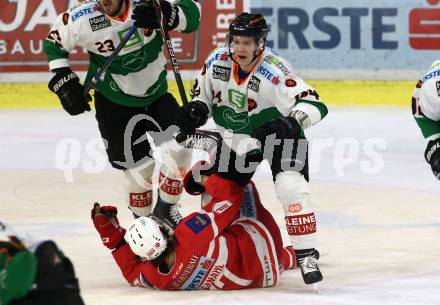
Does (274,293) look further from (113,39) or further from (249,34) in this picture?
(113,39)

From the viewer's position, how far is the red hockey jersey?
Result: 5188mm

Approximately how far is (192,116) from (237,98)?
8.5 inches

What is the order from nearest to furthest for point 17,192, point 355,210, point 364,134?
point 355,210 → point 17,192 → point 364,134

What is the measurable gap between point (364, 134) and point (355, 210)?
2.45 metres

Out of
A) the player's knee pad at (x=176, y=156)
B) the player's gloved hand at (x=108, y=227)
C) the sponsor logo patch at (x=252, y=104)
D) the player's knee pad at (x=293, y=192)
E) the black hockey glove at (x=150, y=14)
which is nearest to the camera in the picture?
the player's knee pad at (x=293, y=192)

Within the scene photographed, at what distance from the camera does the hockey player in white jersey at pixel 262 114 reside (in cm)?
529

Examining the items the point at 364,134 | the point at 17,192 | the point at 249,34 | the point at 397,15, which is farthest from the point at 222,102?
the point at 397,15

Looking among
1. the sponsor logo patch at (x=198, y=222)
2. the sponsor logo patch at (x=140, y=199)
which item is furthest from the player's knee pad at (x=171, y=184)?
the sponsor logo patch at (x=198, y=222)

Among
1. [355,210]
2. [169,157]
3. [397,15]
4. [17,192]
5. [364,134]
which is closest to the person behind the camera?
[169,157]

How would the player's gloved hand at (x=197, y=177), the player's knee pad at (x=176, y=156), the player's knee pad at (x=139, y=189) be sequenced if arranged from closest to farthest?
the player's gloved hand at (x=197, y=177) → the player's knee pad at (x=176, y=156) → the player's knee pad at (x=139, y=189)

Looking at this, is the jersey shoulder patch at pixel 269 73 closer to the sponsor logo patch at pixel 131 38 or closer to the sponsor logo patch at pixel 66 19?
the sponsor logo patch at pixel 131 38

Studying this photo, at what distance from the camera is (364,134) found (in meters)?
9.44

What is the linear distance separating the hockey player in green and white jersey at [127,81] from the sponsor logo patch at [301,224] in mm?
1025

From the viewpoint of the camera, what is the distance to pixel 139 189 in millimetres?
6336
